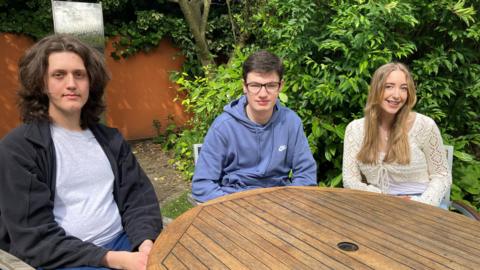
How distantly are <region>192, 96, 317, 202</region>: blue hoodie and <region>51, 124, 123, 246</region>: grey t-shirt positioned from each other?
0.55m

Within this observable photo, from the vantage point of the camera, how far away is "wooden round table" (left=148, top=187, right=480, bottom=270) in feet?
4.53

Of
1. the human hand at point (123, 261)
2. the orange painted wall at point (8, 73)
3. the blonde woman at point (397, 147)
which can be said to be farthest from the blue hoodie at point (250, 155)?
the orange painted wall at point (8, 73)

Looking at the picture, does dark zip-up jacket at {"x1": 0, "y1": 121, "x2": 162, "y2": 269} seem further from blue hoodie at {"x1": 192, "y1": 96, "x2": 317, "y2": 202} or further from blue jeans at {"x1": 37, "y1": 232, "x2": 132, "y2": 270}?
blue hoodie at {"x1": 192, "y1": 96, "x2": 317, "y2": 202}

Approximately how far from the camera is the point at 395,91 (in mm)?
2459

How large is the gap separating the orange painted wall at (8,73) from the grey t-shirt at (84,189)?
467 centimetres

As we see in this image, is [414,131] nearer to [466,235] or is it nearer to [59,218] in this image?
[466,235]

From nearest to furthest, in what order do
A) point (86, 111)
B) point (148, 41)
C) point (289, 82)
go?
point (86, 111) → point (289, 82) → point (148, 41)

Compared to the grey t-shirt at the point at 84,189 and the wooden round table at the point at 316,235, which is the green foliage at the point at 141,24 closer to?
the grey t-shirt at the point at 84,189

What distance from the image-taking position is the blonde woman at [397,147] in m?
2.44

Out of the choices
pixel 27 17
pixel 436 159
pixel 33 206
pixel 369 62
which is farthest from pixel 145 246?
pixel 27 17

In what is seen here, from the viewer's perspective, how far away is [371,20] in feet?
10.9

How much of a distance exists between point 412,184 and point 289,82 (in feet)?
5.24

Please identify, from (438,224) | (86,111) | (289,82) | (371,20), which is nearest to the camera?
(438,224)

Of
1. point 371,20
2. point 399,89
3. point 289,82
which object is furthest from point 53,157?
point 371,20
